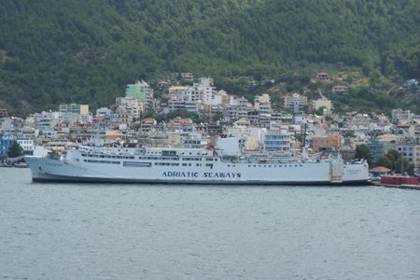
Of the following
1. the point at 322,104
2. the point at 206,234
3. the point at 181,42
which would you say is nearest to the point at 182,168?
the point at 206,234

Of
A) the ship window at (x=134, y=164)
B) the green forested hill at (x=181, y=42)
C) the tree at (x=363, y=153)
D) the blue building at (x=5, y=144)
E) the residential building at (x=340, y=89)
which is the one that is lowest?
the ship window at (x=134, y=164)

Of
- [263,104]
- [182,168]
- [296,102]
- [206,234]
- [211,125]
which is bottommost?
[206,234]

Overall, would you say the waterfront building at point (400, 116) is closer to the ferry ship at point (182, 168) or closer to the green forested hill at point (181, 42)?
the green forested hill at point (181, 42)

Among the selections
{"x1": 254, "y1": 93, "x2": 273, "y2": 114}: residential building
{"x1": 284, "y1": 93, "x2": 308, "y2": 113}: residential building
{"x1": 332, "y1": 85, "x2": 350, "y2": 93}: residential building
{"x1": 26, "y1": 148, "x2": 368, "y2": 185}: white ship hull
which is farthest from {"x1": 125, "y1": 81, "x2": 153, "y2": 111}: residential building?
{"x1": 26, "y1": 148, "x2": 368, "y2": 185}: white ship hull

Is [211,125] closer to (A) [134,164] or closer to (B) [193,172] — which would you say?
(B) [193,172]

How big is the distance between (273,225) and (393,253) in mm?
6999

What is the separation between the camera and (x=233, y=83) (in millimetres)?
113938

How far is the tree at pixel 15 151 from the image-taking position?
314 feet

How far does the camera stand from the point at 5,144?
9812cm

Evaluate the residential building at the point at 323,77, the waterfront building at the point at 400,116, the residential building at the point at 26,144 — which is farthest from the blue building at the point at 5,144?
the residential building at the point at 323,77

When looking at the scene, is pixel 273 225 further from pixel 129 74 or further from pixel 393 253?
pixel 129 74

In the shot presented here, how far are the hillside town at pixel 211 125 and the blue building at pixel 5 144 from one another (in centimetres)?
6

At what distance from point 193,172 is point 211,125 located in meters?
25.8

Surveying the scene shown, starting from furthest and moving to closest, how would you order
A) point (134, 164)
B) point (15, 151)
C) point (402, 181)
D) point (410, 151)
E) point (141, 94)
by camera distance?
point (141, 94) < point (15, 151) < point (410, 151) < point (134, 164) < point (402, 181)
